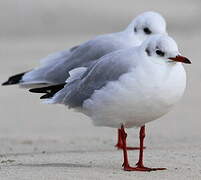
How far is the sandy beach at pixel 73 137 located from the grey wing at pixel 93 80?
539 mm

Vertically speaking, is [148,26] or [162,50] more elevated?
[148,26]

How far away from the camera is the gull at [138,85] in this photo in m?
6.74

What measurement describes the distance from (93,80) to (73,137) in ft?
10.0

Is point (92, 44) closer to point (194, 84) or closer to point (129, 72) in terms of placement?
point (129, 72)

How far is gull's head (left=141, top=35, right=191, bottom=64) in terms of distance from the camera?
6.80 meters

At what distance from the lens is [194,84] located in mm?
13430

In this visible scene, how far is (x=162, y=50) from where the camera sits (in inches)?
269

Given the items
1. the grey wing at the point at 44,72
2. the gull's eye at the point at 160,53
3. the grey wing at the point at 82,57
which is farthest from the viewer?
the grey wing at the point at 44,72

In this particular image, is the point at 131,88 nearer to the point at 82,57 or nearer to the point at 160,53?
the point at 160,53

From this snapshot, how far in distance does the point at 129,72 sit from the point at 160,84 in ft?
0.94

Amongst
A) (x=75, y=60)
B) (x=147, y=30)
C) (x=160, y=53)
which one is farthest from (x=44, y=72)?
(x=160, y=53)

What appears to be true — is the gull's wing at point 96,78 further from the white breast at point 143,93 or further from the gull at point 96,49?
the gull at point 96,49

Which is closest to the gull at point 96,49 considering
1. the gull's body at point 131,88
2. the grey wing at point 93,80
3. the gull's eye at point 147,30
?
the gull's eye at point 147,30

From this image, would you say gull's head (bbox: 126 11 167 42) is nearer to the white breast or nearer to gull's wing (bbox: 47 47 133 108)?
gull's wing (bbox: 47 47 133 108)
